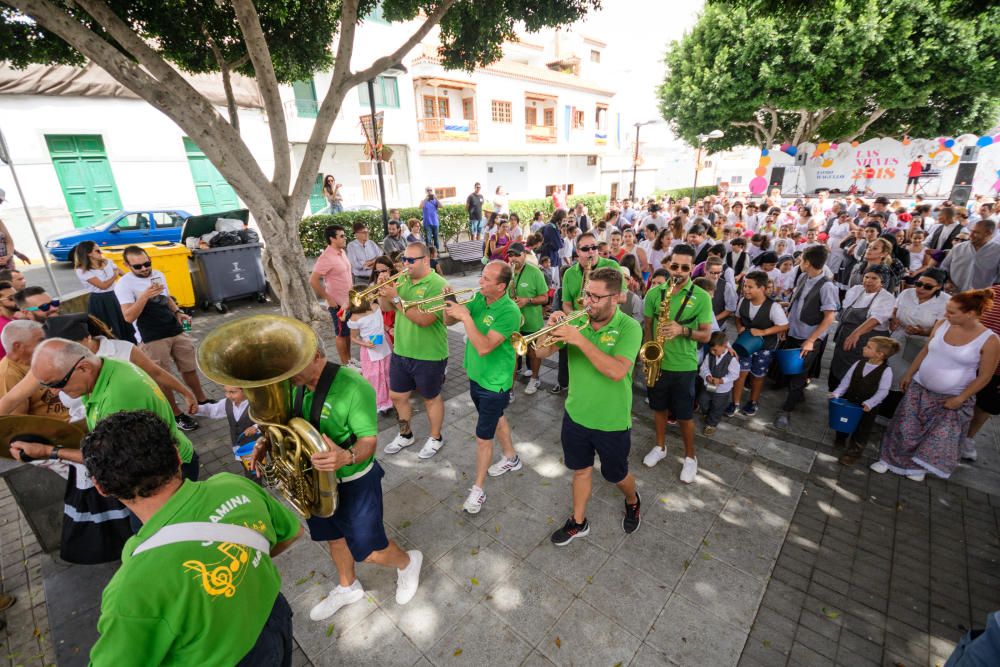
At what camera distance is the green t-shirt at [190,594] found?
1438mm

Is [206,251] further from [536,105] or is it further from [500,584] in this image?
[536,105]

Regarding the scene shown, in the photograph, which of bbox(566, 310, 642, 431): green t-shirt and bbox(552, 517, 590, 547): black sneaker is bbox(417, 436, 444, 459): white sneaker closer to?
bbox(552, 517, 590, 547): black sneaker

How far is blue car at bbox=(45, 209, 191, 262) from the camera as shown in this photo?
13.1 meters

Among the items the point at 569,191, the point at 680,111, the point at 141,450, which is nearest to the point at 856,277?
the point at 141,450

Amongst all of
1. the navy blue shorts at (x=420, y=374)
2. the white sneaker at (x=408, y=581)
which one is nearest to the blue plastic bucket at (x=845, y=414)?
the navy blue shorts at (x=420, y=374)

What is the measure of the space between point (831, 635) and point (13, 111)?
73.1 feet

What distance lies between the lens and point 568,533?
12.3ft

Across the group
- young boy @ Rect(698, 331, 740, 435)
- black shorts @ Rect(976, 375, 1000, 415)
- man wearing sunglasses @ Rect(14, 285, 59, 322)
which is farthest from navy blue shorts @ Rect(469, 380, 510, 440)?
black shorts @ Rect(976, 375, 1000, 415)

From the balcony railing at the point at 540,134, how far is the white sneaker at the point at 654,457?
91.5 ft

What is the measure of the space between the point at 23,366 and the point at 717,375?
636 centimetres

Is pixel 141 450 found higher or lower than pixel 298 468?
higher

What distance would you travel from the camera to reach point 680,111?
24734 millimetres

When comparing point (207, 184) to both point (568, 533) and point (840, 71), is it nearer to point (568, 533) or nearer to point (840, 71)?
point (568, 533)

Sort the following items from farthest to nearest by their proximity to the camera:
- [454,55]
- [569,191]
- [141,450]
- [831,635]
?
[569,191] < [454,55] < [831,635] < [141,450]
